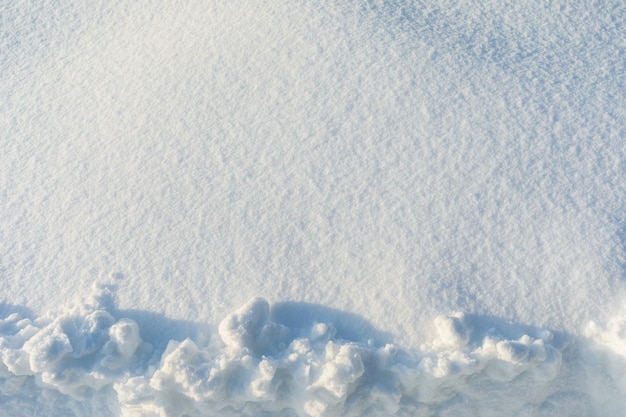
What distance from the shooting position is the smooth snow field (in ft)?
4.95

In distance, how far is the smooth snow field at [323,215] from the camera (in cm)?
151

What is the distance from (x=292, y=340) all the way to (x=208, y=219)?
18.4 inches

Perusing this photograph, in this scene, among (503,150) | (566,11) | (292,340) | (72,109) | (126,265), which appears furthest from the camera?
(566,11)

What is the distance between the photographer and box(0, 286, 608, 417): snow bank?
145cm

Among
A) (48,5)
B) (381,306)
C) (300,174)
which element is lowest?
(381,306)

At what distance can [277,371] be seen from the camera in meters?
1.48

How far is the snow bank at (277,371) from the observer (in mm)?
1446

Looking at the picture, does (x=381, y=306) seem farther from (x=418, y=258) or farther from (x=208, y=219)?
(x=208, y=219)

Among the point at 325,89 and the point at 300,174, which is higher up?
the point at 325,89

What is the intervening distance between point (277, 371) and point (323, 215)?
49 cm

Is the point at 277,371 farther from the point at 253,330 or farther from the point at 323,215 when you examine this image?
the point at 323,215

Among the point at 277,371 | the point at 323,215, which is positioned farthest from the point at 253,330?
the point at 323,215

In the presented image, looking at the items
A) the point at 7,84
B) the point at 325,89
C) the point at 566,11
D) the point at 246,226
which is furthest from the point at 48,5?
the point at 566,11

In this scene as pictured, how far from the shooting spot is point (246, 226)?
5.76 ft
